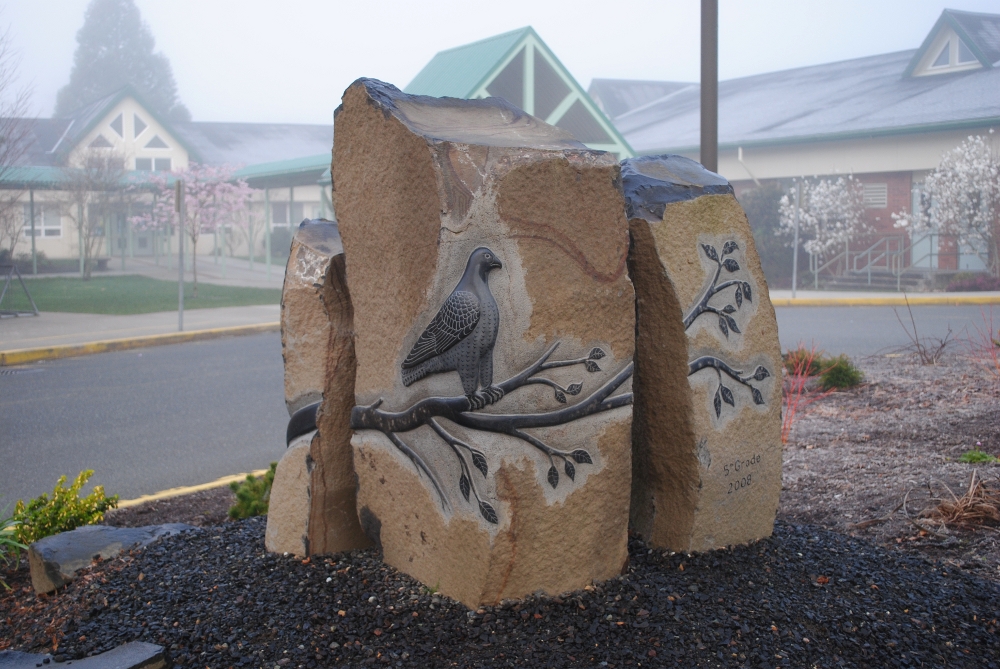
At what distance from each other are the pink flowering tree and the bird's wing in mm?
20748

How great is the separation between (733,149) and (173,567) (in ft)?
75.6

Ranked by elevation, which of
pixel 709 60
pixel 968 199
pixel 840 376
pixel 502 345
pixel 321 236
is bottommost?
pixel 840 376

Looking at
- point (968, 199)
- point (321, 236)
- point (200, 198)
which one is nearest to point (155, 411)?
point (321, 236)

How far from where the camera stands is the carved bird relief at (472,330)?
2684mm

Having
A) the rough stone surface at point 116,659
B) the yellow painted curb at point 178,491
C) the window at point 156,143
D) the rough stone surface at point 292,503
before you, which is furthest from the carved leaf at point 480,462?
the window at point 156,143

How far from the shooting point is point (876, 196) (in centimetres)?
2223

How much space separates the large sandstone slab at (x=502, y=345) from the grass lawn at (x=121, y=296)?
13960 mm

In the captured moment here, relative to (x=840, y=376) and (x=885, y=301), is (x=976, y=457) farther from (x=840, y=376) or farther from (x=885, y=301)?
(x=885, y=301)

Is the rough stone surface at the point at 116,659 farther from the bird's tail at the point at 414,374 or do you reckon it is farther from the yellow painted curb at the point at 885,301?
the yellow painted curb at the point at 885,301

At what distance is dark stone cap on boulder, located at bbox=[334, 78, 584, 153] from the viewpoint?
2.84 metres

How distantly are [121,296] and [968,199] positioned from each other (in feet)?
62.0

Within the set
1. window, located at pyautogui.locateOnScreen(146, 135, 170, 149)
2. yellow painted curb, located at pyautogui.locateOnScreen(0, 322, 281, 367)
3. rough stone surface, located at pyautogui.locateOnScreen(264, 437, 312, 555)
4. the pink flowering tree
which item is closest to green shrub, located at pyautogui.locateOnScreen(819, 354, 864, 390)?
rough stone surface, located at pyautogui.locateOnScreen(264, 437, 312, 555)

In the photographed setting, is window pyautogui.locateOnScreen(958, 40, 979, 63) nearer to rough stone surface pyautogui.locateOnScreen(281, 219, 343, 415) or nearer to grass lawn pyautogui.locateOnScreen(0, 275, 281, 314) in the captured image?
grass lawn pyautogui.locateOnScreen(0, 275, 281, 314)

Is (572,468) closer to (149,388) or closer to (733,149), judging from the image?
(149,388)
